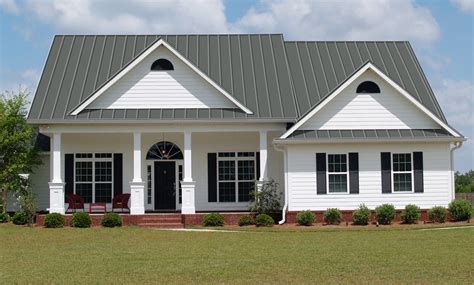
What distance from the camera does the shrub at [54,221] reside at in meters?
26.3

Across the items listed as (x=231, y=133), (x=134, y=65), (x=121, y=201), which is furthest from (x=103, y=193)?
(x=231, y=133)

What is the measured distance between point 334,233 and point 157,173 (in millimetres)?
9250

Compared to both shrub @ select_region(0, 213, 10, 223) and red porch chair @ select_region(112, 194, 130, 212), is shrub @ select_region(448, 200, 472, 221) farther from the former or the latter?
shrub @ select_region(0, 213, 10, 223)

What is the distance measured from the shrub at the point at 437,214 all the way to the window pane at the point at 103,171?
12523 millimetres

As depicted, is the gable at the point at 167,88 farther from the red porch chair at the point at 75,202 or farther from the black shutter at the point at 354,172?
the black shutter at the point at 354,172

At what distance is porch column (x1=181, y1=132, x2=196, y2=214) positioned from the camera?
89.0ft

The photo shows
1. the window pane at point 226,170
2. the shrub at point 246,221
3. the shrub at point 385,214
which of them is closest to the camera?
the shrub at point 385,214

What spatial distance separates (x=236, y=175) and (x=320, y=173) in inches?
163

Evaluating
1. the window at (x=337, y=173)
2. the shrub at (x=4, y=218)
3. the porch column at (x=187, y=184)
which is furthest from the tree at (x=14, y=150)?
the window at (x=337, y=173)

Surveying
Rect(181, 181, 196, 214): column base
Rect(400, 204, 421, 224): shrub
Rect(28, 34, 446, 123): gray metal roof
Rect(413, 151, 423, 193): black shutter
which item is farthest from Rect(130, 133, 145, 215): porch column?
Rect(413, 151, 423, 193): black shutter

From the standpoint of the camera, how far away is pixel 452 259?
15.9 meters

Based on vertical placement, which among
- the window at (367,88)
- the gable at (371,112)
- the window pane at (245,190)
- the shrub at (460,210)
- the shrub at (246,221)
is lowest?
the shrub at (246,221)

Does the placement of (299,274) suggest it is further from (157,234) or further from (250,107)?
(250,107)

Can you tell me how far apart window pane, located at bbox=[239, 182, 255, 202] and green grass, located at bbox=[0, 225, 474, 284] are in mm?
5516
